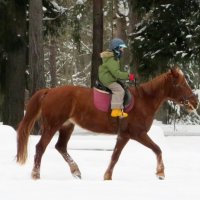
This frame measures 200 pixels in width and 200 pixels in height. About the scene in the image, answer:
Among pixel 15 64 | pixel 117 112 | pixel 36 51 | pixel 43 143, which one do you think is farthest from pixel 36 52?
pixel 117 112

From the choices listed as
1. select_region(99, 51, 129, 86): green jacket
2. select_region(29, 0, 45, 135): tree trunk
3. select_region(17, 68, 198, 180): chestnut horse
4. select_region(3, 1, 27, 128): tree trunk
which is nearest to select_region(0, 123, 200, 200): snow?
select_region(17, 68, 198, 180): chestnut horse

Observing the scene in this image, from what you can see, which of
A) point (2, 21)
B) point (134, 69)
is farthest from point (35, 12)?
point (134, 69)

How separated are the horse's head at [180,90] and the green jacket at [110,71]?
0.93 meters

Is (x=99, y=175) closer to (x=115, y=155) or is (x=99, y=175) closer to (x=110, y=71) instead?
(x=115, y=155)

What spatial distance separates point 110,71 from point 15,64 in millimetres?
12345

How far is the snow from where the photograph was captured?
7168 millimetres

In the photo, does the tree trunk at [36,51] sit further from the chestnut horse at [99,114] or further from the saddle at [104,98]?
the saddle at [104,98]

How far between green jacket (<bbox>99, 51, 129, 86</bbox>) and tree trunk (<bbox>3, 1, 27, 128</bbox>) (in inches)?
458

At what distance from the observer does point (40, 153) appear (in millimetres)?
9227

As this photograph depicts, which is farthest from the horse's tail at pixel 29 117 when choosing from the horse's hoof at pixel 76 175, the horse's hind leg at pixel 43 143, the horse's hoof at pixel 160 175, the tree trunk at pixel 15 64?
the tree trunk at pixel 15 64

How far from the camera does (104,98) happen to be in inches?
359

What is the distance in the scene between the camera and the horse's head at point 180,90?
9.39 m

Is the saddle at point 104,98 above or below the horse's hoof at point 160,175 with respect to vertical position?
above

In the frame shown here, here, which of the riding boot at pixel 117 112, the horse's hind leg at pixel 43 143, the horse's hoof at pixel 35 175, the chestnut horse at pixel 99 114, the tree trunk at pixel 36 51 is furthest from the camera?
the tree trunk at pixel 36 51
